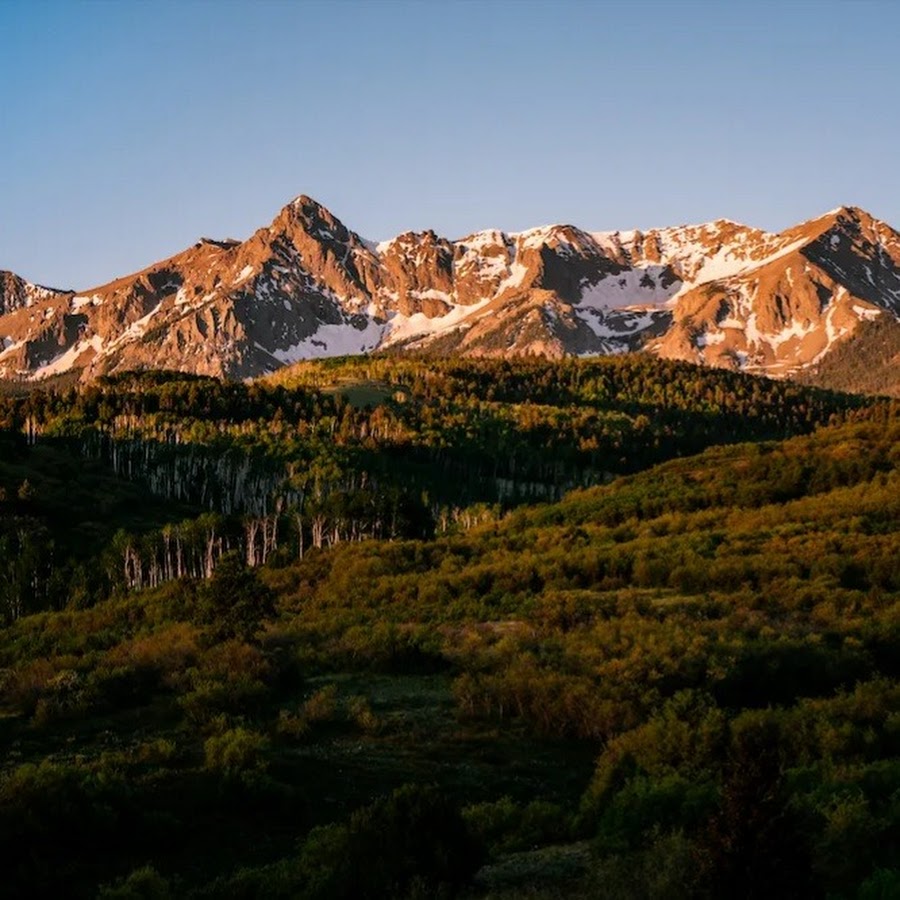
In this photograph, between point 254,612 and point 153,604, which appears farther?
point 153,604

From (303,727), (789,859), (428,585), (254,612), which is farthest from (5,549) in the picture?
(789,859)

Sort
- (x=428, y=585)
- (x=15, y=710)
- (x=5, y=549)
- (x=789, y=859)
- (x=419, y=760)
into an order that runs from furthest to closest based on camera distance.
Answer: (x=5, y=549) → (x=428, y=585) → (x=15, y=710) → (x=419, y=760) → (x=789, y=859)

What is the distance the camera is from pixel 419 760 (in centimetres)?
3447

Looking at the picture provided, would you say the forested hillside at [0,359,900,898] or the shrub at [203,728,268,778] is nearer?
the forested hillside at [0,359,900,898]

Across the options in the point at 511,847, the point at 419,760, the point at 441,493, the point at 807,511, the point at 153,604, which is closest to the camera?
the point at 511,847

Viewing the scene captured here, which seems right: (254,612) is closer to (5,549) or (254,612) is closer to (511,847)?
(511,847)

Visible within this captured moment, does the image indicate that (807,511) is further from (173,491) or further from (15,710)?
(173,491)

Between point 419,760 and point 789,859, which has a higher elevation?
point 789,859

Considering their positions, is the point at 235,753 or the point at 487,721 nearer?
the point at 235,753

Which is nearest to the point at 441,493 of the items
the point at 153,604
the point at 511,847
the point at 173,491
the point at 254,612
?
the point at 173,491

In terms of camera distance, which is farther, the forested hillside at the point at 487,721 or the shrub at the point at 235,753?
the shrub at the point at 235,753

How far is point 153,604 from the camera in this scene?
8012 centimetres

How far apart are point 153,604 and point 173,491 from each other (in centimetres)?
9254

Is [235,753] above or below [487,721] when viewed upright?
above
